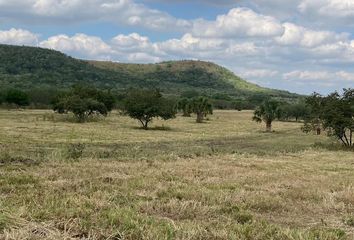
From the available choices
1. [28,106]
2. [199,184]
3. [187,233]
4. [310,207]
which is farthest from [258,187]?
[28,106]

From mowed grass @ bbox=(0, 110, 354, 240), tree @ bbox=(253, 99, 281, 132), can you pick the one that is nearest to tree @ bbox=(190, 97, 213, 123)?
tree @ bbox=(253, 99, 281, 132)

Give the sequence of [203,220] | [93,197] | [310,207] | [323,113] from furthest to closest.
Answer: [323,113] → [310,207] → [93,197] → [203,220]

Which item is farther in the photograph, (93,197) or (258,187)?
(258,187)

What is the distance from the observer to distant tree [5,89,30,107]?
112819 mm

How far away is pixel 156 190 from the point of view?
44.5 feet

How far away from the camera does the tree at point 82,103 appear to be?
78.8m

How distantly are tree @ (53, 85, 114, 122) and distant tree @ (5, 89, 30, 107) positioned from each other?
30.7 m

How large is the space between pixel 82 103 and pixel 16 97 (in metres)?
40.5

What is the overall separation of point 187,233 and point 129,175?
9.06 metres

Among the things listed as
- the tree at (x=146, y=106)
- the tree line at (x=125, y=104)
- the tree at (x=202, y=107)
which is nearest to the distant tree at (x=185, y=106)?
the tree at (x=202, y=107)

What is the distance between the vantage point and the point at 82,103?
79.3m

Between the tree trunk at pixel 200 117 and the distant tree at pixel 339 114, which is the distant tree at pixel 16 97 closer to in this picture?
the tree trunk at pixel 200 117

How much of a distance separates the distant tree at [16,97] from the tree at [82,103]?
30698mm

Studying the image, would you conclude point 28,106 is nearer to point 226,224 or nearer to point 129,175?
point 129,175
